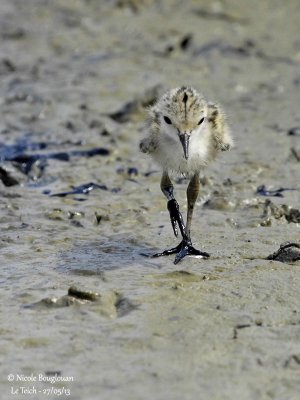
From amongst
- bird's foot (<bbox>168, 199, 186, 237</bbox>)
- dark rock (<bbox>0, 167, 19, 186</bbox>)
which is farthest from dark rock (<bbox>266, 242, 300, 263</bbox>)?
dark rock (<bbox>0, 167, 19, 186</bbox>)

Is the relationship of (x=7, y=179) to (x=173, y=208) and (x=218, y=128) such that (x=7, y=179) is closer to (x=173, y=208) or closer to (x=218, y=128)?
(x=173, y=208)

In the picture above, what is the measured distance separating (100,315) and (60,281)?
65cm

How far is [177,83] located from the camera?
10586 mm

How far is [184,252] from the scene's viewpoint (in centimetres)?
592

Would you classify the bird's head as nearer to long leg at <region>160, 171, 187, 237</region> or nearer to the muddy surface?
long leg at <region>160, 171, 187, 237</region>

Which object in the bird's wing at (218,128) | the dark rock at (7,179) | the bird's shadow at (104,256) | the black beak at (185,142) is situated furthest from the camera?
the dark rock at (7,179)

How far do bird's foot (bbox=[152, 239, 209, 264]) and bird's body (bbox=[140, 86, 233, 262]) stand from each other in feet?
0.18

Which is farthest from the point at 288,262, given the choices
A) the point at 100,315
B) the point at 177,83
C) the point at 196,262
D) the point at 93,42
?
the point at 93,42

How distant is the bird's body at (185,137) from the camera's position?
19.6ft

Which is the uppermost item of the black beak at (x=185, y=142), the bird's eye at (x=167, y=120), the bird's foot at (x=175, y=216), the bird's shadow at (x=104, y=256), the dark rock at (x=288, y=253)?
the bird's eye at (x=167, y=120)

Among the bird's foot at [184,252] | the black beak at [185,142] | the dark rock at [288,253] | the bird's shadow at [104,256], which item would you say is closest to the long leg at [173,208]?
the bird's foot at [184,252]

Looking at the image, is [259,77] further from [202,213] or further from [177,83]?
[202,213]

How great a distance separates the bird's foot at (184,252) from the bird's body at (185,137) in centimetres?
5

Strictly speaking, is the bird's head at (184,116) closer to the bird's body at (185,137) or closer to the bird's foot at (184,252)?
the bird's body at (185,137)
